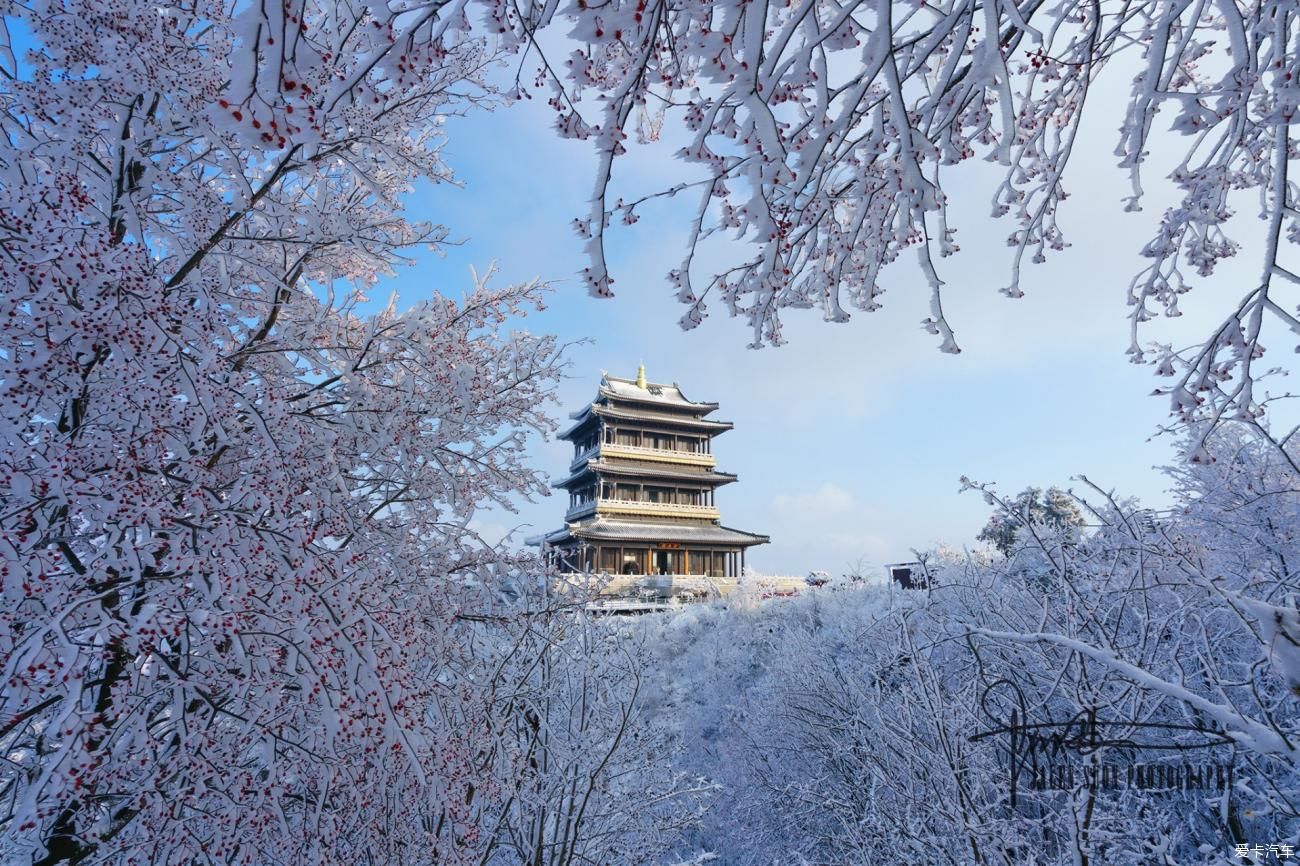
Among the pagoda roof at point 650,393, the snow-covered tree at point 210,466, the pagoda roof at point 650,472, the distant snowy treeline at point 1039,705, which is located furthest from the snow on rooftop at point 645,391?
the snow-covered tree at point 210,466

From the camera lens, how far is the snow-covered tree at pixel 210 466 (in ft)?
6.06

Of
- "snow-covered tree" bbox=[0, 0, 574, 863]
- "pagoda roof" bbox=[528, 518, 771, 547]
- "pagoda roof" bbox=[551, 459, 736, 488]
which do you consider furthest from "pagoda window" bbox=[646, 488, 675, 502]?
"snow-covered tree" bbox=[0, 0, 574, 863]

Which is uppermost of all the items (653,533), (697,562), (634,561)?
(653,533)

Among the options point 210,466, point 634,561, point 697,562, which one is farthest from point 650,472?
point 210,466

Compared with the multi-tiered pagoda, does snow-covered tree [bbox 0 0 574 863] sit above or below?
below

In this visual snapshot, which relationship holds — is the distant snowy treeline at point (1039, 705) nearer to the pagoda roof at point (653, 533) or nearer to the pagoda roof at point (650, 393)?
the pagoda roof at point (653, 533)

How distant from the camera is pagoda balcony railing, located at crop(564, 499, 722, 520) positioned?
26.3 m

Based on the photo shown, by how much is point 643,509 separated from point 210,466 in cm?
2433

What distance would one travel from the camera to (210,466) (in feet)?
9.17

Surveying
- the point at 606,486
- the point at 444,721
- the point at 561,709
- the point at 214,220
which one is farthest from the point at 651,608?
the point at 214,220

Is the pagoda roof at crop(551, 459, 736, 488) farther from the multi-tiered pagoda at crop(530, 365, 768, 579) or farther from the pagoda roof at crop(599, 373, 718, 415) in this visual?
the pagoda roof at crop(599, 373, 718, 415)

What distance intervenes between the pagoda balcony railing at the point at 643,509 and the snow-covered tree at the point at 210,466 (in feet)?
74.3

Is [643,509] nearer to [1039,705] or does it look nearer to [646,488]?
[646,488]

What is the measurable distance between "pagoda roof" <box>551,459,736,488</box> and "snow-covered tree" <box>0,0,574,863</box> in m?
22.8
